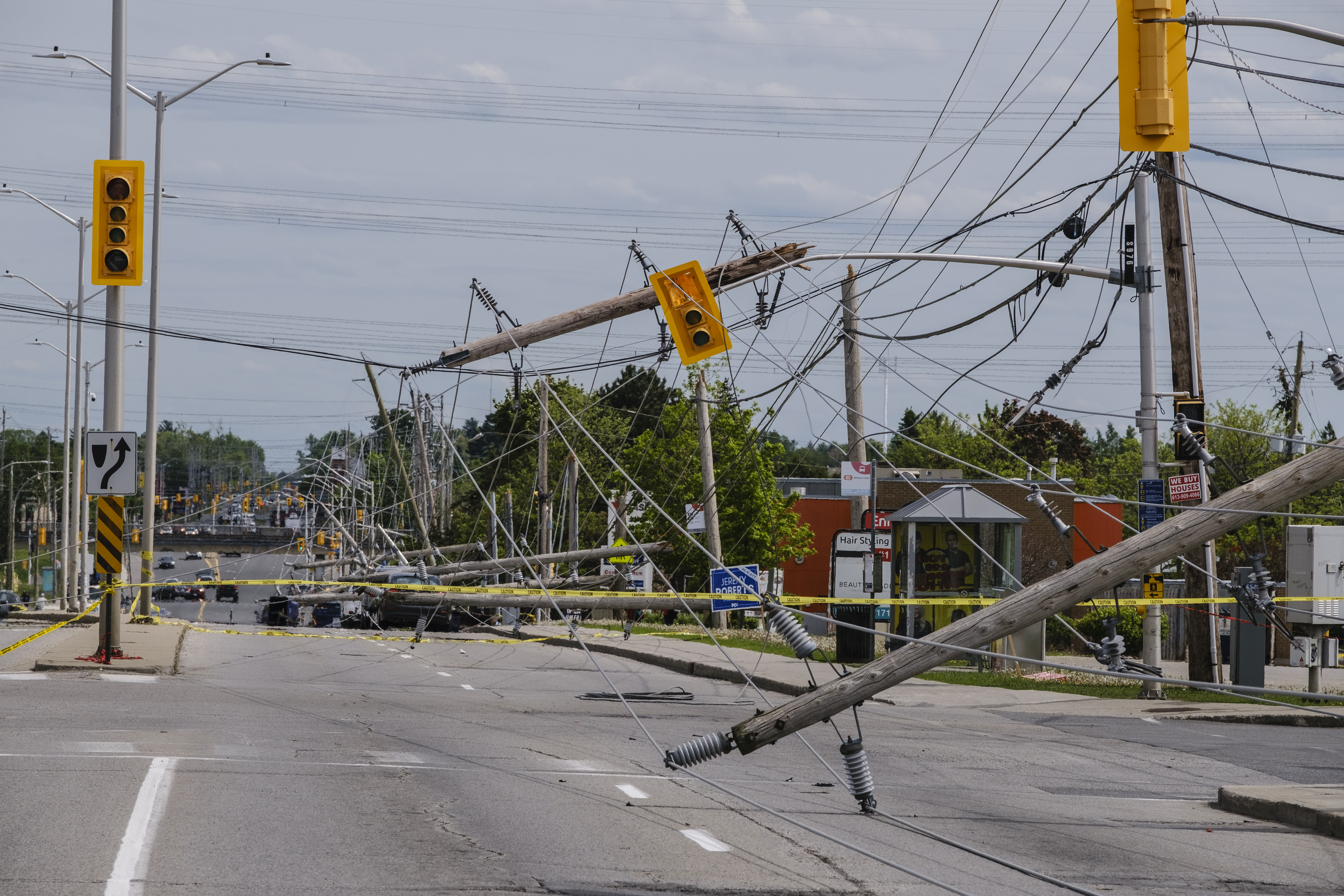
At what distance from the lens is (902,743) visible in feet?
45.6

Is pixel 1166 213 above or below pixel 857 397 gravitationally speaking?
above

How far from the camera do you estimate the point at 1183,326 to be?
19.0 m

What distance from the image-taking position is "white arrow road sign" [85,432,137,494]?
1875 cm

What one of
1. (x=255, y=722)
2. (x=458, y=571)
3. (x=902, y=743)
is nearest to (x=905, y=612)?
(x=458, y=571)

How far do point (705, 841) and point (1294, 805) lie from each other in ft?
14.6

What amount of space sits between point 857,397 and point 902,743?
10612mm

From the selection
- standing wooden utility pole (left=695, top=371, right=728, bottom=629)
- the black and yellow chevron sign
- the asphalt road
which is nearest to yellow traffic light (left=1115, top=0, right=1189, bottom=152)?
the asphalt road

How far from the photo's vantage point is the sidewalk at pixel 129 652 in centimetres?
1850

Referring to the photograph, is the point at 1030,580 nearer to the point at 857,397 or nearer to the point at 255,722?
the point at 857,397

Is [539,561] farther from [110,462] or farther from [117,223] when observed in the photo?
[117,223]

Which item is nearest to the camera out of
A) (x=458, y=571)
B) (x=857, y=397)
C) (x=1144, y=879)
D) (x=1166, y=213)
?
(x=1144, y=879)

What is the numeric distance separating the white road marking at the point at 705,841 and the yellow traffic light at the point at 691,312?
16.9 feet

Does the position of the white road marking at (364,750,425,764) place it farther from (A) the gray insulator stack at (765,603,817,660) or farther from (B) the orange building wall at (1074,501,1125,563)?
(B) the orange building wall at (1074,501,1125,563)

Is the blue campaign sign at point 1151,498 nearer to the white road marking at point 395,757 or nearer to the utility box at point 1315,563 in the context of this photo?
the utility box at point 1315,563
